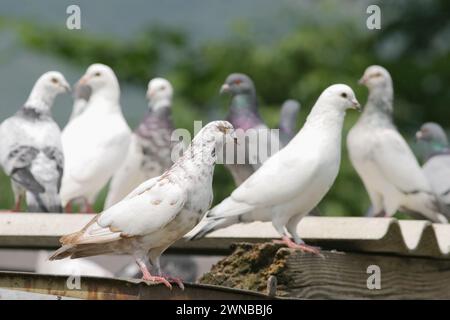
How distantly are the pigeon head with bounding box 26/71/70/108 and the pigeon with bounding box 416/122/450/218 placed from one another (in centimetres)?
303

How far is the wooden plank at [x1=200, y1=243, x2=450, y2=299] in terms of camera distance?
600 cm

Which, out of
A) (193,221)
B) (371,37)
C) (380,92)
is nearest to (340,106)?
(193,221)

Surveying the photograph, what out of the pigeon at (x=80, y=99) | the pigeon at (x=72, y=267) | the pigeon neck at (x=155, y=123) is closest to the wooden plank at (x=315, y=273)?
the pigeon at (x=72, y=267)

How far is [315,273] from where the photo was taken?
611 centimetres

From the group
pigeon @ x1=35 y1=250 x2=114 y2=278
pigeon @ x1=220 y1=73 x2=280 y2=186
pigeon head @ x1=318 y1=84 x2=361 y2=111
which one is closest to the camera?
pigeon head @ x1=318 y1=84 x2=361 y2=111

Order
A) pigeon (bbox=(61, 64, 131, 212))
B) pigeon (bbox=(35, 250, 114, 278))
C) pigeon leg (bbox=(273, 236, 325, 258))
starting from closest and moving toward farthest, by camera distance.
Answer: pigeon leg (bbox=(273, 236, 325, 258))
pigeon (bbox=(35, 250, 114, 278))
pigeon (bbox=(61, 64, 131, 212))

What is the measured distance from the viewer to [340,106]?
21.6 ft

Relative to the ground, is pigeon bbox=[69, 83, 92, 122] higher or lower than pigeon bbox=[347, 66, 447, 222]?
higher

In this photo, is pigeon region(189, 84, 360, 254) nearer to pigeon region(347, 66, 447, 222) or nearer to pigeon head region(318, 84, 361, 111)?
pigeon head region(318, 84, 361, 111)

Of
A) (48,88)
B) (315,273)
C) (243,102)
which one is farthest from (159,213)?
(243,102)

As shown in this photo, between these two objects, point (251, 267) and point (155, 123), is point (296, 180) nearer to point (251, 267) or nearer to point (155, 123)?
point (251, 267)

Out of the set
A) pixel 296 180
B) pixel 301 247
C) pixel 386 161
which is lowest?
pixel 301 247

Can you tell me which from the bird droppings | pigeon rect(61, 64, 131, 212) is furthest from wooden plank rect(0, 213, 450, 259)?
pigeon rect(61, 64, 131, 212)

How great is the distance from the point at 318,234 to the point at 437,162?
4328 mm
